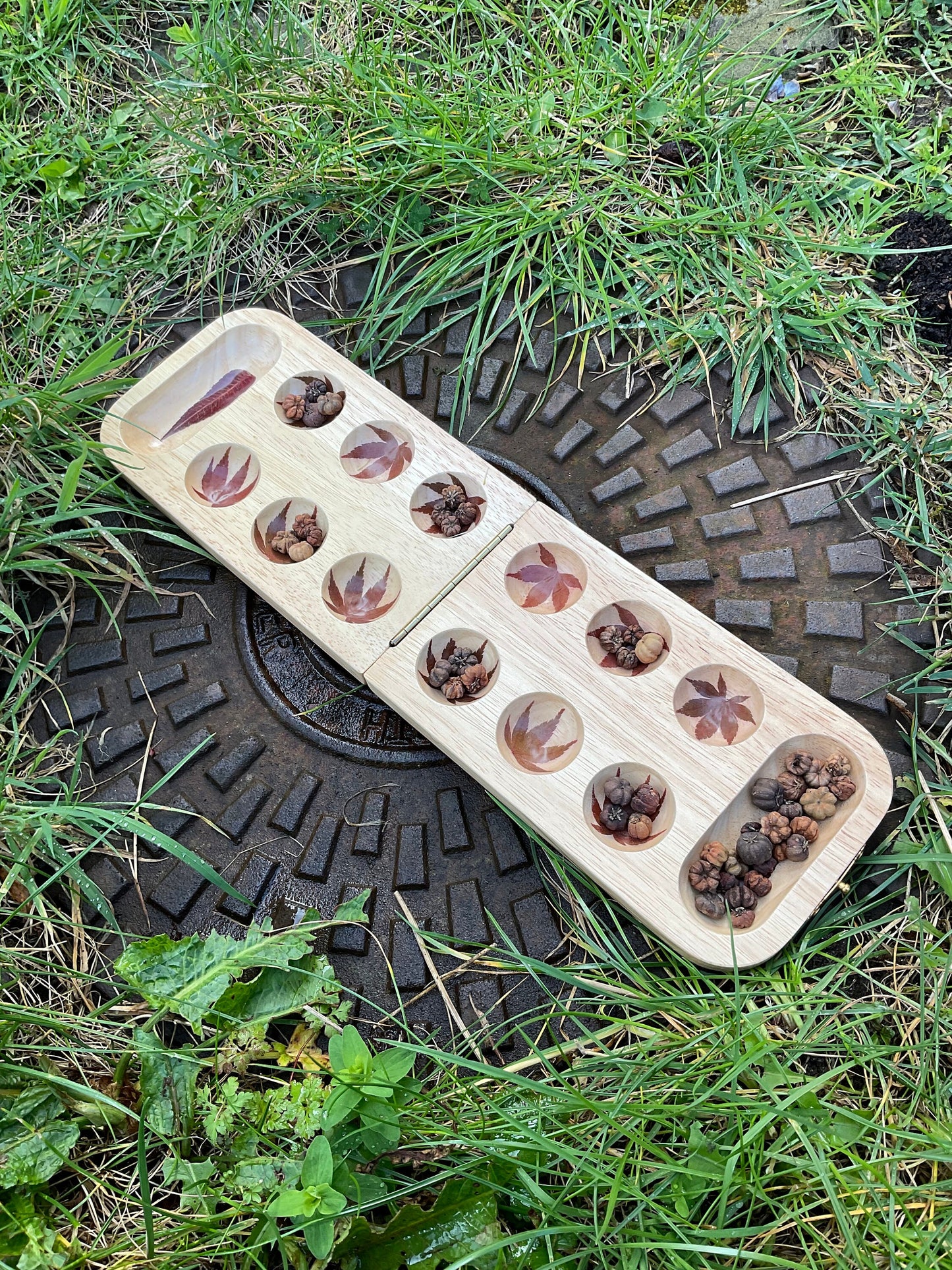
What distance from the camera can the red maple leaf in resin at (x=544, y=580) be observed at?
1.26 meters

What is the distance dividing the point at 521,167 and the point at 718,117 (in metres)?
0.35

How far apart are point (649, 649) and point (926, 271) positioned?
79 cm

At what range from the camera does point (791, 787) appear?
3.77 ft

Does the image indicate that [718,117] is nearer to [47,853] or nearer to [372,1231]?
[47,853]

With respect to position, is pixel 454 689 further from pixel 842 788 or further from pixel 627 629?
pixel 842 788

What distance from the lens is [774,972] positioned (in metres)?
1.13

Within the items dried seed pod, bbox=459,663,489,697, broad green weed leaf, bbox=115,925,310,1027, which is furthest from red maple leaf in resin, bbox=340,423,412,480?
broad green weed leaf, bbox=115,925,310,1027

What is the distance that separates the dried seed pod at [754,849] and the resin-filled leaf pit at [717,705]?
12cm

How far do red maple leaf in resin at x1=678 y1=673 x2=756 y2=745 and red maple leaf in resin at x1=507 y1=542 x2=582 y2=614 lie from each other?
0.20 meters

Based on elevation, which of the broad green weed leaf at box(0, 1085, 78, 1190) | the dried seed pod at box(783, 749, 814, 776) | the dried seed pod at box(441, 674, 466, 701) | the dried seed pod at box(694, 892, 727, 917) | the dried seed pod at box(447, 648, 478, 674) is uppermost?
the dried seed pod at box(447, 648, 478, 674)

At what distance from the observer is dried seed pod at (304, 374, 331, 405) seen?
4.48ft

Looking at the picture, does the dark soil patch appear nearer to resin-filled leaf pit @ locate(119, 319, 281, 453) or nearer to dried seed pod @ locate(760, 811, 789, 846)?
dried seed pod @ locate(760, 811, 789, 846)

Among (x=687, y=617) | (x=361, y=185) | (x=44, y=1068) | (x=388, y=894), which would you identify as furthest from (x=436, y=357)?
(x=44, y=1068)

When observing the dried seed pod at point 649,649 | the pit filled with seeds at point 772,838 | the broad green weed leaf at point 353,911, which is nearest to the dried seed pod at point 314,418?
the dried seed pod at point 649,649
